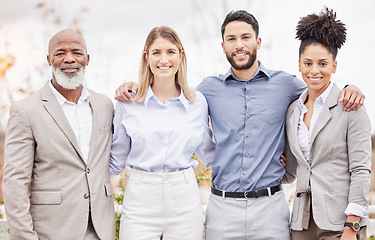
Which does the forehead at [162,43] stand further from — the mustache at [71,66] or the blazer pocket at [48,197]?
the blazer pocket at [48,197]

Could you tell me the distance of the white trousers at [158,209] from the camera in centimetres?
282

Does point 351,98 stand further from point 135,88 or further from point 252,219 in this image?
point 135,88

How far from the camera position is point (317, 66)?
2.82m

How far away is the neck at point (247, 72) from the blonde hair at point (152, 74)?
330mm

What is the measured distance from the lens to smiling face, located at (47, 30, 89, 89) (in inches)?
108

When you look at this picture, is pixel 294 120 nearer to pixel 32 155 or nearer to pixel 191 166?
pixel 191 166

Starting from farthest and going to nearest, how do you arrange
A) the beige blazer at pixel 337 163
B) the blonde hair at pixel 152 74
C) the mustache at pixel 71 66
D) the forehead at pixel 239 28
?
the forehead at pixel 239 28, the blonde hair at pixel 152 74, the mustache at pixel 71 66, the beige blazer at pixel 337 163

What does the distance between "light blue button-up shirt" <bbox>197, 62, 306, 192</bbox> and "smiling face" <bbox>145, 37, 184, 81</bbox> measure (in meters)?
0.41

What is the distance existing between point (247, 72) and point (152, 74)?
648 mm

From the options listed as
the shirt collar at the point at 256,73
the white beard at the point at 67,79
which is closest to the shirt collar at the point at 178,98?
the shirt collar at the point at 256,73

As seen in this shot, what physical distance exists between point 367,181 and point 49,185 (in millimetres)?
1827

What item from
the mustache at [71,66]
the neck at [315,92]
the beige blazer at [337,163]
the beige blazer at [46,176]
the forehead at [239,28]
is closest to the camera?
the beige blazer at [46,176]

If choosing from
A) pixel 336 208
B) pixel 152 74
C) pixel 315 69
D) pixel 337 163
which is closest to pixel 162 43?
pixel 152 74

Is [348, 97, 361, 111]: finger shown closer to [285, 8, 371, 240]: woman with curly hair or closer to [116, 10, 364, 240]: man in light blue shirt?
[285, 8, 371, 240]: woman with curly hair
